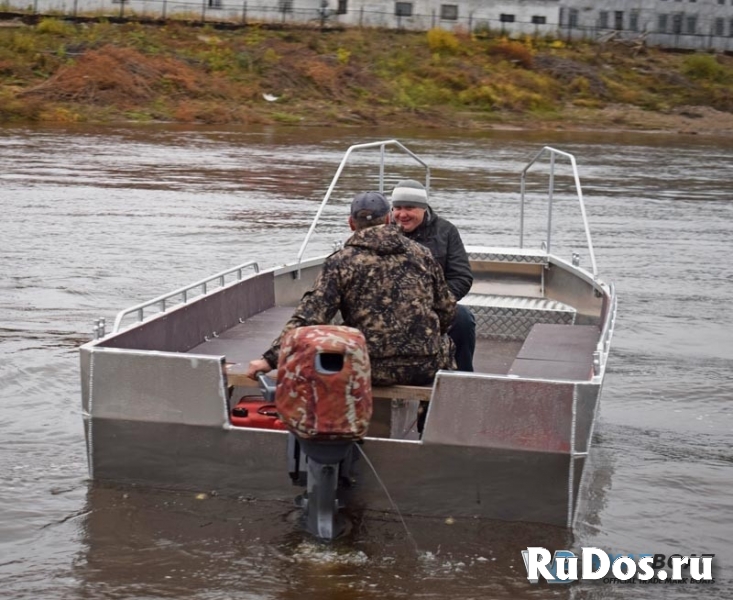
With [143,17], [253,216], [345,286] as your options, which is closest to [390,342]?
[345,286]

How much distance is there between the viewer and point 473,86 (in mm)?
48531

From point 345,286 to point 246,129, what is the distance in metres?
33.3

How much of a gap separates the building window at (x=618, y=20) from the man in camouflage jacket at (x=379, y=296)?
5994cm

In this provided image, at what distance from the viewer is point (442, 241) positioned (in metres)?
6.95

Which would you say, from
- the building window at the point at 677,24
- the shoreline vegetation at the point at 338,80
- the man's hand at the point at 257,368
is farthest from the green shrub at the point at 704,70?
the man's hand at the point at 257,368

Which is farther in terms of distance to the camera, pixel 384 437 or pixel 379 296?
pixel 384 437

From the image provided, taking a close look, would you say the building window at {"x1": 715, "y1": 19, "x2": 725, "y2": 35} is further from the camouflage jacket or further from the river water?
the camouflage jacket

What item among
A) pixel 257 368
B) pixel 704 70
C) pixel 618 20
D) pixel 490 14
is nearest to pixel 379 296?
pixel 257 368

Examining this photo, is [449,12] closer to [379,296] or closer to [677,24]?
[677,24]

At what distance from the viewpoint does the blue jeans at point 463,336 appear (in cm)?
712

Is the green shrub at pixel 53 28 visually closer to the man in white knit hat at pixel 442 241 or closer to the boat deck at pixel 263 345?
the boat deck at pixel 263 345

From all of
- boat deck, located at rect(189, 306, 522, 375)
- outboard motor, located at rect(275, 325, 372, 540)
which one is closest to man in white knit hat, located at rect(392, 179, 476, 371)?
boat deck, located at rect(189, 306, 522, 375)

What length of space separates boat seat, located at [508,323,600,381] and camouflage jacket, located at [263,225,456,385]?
2.49 feet

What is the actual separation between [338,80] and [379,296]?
41100mm
